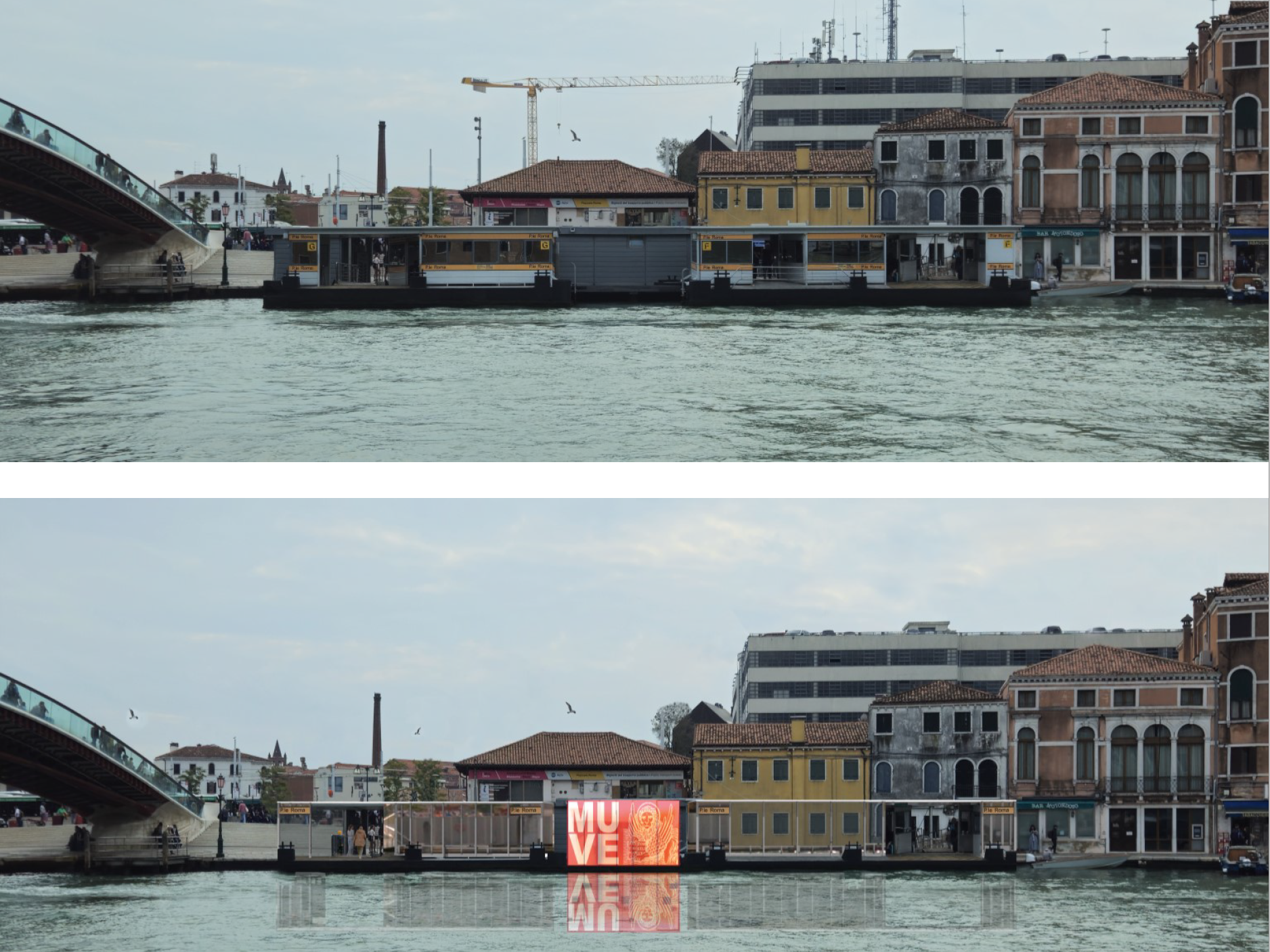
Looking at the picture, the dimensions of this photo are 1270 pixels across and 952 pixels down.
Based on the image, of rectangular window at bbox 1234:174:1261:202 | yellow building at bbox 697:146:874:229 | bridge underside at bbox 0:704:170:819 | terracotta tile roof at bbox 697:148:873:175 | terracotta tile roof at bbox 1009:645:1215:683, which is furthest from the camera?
terracotta tile roof at bbox 1009:645:1215:683

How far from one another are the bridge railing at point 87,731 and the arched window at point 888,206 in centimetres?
2156

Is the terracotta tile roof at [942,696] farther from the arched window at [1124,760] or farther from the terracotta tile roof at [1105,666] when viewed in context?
the arched window at [1124,760]

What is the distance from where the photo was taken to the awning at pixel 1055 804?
5338cm

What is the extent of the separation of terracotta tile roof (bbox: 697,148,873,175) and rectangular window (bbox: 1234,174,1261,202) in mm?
8795

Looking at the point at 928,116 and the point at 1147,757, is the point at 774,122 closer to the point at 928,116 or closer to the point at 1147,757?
the point at 928,116

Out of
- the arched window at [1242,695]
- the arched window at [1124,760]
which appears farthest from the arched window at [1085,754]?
the arched window at [1242,695]

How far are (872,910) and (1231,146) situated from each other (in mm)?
23307

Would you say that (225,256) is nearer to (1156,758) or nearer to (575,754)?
(575,754)

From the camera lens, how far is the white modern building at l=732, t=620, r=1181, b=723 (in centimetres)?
7356

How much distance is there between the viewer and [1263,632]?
52375 mm

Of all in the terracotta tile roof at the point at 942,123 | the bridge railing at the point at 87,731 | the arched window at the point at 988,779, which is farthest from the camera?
the arched window at the point at 988,779

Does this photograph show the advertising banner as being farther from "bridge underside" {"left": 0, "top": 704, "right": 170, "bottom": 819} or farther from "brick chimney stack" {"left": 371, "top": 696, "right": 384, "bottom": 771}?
"brick chimney stack" {"left": 371, "top": 696, "right": 384, "bottom": 771}

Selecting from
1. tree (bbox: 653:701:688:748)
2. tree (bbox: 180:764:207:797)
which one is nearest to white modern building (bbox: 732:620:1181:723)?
tree (bbox: 653:701:688:748)

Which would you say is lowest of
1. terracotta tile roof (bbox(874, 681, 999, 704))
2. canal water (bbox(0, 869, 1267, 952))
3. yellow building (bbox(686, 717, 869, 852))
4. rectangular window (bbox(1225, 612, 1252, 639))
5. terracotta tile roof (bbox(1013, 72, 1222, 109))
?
canal water (bbox(0, 869, 1267, 952))
